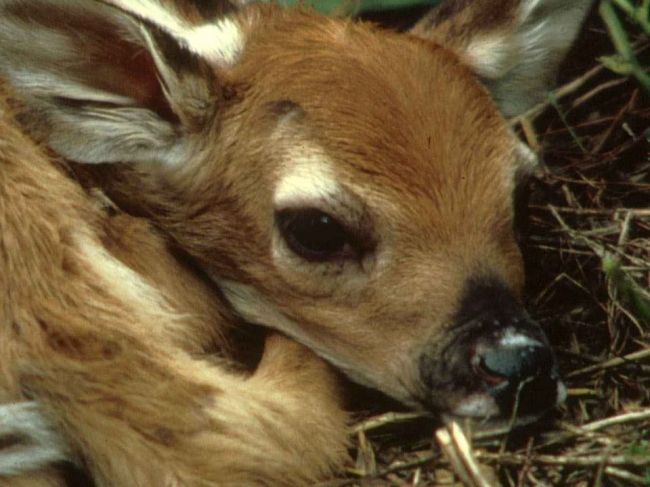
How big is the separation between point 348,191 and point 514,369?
0.73 meters

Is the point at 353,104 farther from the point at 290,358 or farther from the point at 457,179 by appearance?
the point at 290,358

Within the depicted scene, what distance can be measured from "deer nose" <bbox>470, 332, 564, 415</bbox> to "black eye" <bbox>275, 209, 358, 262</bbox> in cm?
56

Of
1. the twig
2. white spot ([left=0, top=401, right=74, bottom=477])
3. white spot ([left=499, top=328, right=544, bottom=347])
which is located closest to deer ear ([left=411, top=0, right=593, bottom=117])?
the twig

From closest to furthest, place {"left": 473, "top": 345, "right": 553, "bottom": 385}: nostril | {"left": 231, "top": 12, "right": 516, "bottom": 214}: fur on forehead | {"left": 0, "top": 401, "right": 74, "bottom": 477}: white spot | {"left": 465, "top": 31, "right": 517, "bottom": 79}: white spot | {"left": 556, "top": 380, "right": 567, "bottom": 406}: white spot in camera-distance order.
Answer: {"left": 0, "top": 401, "right": 74, "bottom": 477}: white spot < {"left": 473, "top": 345, "right": 553, "bottom": 385}: nostril < {"left": 556, "top": 380, "right": 567, "bottom": 406}: white spot < {"left": 231, "top": 12, "right": 516, "bottom": 214}: fur on forehead < {"left": 465, "top": 31, "right": 517, "bottom": 79}: white spot

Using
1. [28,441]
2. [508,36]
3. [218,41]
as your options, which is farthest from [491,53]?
[28,441]

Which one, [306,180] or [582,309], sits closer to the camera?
[306,180]

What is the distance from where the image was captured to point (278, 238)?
4191 millimetres

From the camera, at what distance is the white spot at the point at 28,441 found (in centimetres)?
361

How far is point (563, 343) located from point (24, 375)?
190 cm

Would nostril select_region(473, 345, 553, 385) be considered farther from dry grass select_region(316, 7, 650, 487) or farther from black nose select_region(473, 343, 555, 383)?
dry grass select_region(316, 7, 650, 487)

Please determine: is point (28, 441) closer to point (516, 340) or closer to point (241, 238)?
point (241, 238)

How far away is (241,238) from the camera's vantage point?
4.26 metres

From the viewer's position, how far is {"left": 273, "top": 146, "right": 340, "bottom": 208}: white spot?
405 centimetres

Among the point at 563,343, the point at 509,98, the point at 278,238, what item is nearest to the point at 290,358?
the point at 278,238
